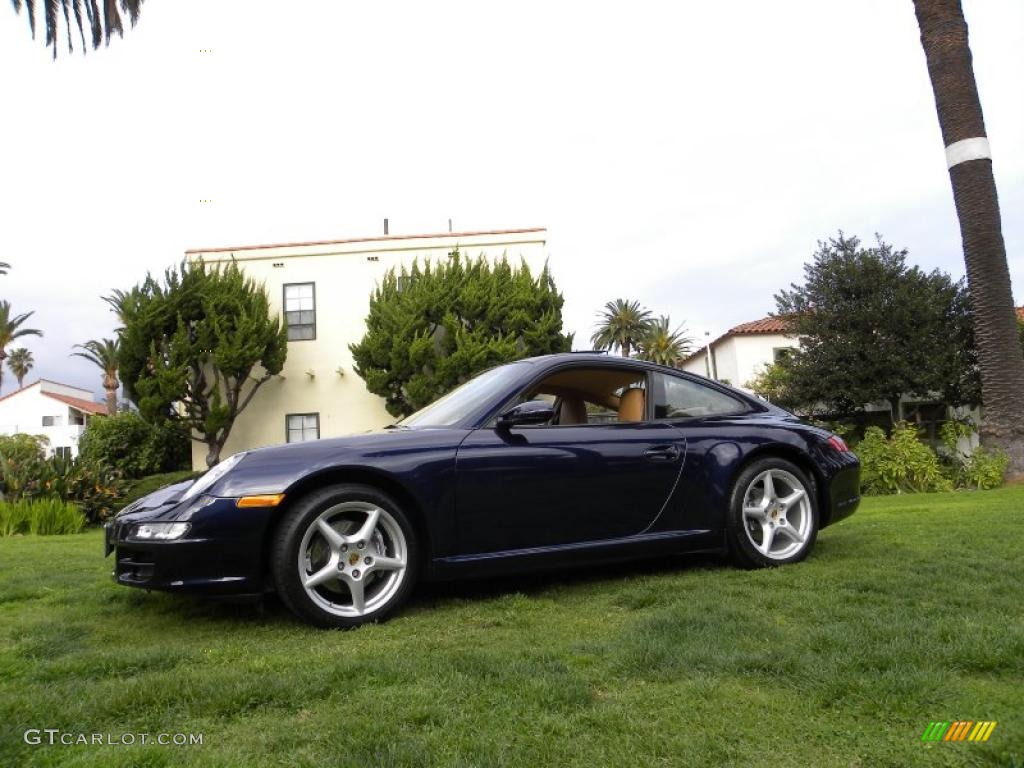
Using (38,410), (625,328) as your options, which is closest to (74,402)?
(38,410)

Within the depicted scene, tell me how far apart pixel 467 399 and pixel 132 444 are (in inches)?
706

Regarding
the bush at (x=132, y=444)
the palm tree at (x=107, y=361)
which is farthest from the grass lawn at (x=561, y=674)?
the palm tree at (x=107, y=361)

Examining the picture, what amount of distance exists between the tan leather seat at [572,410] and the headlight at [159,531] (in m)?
2.18

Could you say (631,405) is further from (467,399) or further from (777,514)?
(777,514)

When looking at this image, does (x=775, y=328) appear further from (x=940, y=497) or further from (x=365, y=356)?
(x=940, y=497)

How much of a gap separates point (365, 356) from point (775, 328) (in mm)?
20594

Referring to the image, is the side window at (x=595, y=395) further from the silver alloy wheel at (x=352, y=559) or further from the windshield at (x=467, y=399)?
the silver alloy wheel at (x=352, y=559)

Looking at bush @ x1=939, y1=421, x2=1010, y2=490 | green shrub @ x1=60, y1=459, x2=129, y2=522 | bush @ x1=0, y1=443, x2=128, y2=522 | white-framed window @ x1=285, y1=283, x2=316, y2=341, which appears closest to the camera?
bush @ x1=0, y1=443, x2=128, y2=522

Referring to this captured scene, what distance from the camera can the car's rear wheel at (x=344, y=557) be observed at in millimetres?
3320

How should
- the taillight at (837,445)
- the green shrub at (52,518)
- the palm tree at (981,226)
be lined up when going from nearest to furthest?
the taillight at (837,445) < the green shrub at (52,518) < the palm tree at (981,226)

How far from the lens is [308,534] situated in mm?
3367

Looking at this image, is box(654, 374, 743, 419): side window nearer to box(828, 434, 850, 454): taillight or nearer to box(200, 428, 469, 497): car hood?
box(828, 434, 850, 454): taillight

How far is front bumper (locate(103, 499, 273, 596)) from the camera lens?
128 inches

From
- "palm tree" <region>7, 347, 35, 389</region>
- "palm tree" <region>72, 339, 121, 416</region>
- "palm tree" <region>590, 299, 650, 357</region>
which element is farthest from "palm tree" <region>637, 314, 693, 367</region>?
"palm tree" <region>7, 347, 35, 389</region>
